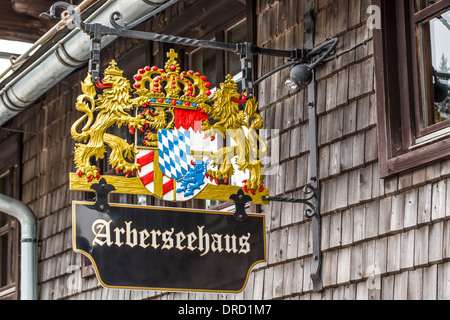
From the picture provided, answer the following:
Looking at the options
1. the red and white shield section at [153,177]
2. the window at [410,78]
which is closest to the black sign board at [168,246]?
the red and white shield section at [153,177]

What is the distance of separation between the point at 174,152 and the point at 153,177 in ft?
0.69

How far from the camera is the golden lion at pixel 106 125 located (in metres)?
5.71

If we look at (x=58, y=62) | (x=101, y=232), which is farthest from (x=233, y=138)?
(x=58, y=62)

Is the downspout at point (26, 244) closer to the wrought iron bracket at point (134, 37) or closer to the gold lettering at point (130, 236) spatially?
the wrought iron bracket at point (134, 37)

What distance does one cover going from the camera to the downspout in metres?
10.7

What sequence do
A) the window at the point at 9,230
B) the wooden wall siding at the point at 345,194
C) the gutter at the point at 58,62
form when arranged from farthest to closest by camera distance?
the window at the point at 9,230 → the gutter at the point at 58,62 → the wooden wall siding at the point at 345,194

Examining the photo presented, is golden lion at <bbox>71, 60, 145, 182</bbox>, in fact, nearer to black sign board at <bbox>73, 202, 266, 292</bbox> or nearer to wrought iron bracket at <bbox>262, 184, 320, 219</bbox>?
black sign board at <bbox>73, 202, 266, 292</bbox>

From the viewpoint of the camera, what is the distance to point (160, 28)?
9.02 metres

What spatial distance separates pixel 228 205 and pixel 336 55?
5.77 feet

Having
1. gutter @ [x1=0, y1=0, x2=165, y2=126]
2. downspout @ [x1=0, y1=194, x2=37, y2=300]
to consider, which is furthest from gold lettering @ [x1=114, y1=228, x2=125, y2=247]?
downspout @ [x1=0, y1=194, x2=37, y2=300]

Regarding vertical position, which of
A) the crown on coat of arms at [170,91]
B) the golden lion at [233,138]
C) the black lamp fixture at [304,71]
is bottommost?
the golden lion at [233,138]

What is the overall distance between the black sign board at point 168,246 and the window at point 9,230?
5.85 meters

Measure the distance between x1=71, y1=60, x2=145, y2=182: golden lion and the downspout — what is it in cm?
516

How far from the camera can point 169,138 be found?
19.3 feet
